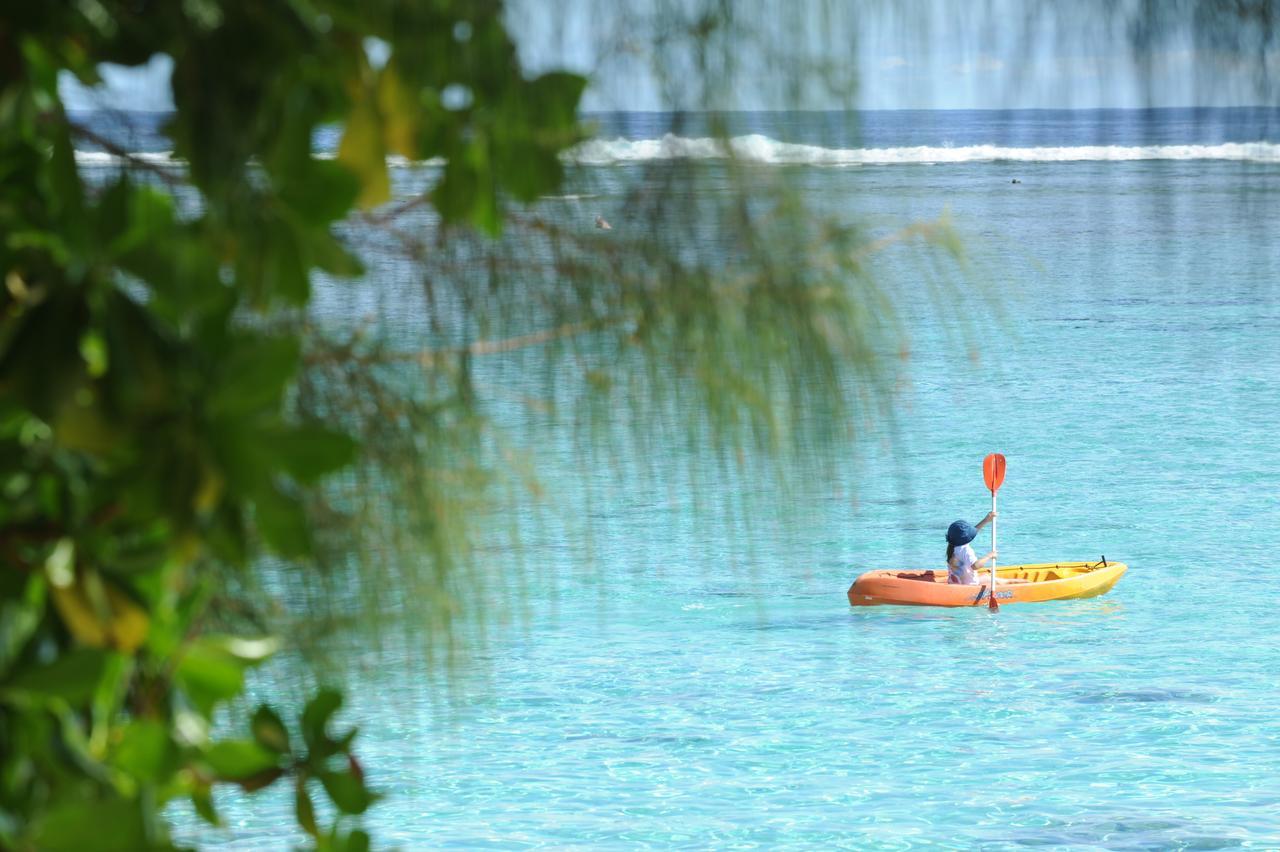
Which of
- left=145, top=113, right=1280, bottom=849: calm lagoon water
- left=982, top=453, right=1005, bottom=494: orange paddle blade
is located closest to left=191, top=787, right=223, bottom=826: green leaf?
left=145, top=113, right=1280, bottom=849: calm lagoon water

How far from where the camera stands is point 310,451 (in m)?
0.67

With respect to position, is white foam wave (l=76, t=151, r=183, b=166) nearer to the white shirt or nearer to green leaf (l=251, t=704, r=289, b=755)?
green leaf (l=251, t=704, r=289, b=755)

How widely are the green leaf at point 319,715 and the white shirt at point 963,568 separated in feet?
37.0

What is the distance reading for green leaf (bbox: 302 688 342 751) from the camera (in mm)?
848

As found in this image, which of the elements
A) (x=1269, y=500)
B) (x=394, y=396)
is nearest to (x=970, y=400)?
(x=1269, y=500)

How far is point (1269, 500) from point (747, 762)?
874cm

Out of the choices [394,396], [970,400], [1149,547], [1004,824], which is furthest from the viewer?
[970,400]

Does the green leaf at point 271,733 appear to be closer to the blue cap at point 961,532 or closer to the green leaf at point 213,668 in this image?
the green leaf at point 213,668

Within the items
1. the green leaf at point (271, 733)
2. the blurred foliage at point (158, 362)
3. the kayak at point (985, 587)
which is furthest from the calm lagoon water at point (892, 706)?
the blurred foliage at point (158, 362)

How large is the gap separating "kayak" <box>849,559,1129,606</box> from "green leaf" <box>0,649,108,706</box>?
451 inches

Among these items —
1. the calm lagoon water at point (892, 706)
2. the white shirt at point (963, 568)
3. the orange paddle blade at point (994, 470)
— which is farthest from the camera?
the white shirt at point (963, 568)

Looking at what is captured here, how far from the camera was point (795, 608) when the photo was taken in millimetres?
12117

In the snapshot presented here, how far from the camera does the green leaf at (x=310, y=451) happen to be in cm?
66

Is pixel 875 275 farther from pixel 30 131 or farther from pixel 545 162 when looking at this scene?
pixel 30 131
